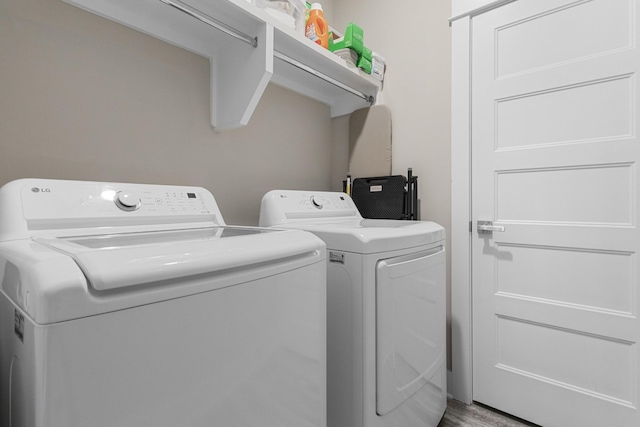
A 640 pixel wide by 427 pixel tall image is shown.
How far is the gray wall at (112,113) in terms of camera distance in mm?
1042

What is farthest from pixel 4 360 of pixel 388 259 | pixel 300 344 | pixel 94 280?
pixel 388 259

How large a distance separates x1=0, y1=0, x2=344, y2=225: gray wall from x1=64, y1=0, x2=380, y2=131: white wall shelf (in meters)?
0.05

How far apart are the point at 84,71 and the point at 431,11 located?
1864mm

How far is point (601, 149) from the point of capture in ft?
4.72

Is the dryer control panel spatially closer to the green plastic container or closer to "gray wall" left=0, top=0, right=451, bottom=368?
"gray wall" left=0, top=0, right=451, bottom=368

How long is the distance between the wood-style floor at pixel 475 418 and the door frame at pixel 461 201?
0.05 m

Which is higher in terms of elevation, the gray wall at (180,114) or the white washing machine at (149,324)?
the gray wall at (180,114)

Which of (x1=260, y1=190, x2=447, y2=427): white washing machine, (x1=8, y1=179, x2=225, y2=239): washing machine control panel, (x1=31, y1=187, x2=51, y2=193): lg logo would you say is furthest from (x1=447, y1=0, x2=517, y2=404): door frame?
(x1=31, y1=187, x2=51, y2=193): lg logo

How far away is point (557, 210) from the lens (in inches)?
61.2

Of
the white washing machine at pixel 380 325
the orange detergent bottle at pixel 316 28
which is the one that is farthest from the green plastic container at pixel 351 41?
the white washing machine at pixel 380 325

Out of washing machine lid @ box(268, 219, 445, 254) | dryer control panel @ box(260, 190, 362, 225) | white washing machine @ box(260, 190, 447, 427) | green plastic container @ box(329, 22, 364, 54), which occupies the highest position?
green plastic container @ box(329, 22, 364, 54)

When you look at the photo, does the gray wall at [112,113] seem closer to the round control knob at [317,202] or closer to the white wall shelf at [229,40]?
the white wall shelf at [229,40]

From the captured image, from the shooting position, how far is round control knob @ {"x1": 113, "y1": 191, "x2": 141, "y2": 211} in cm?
103

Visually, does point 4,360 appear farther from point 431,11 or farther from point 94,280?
point 431,11
